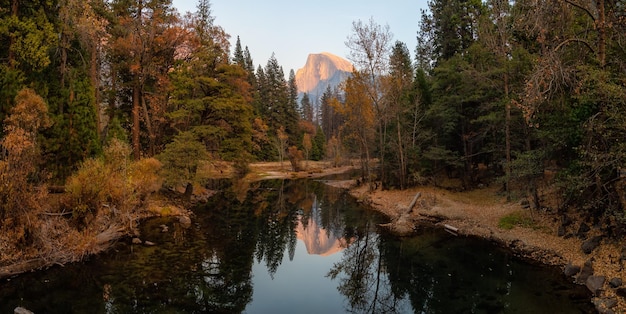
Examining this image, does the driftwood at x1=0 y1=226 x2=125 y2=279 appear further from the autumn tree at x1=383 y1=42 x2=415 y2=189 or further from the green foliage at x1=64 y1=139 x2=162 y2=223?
the autumn tree at x1=383 y1=42 x2=415 y2=189

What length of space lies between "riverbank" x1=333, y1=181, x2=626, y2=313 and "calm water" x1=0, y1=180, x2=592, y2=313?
71cm

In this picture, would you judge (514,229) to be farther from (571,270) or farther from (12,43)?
(12,43)

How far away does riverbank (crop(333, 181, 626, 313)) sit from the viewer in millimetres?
10969

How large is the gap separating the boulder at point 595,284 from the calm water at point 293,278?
266 millimetres

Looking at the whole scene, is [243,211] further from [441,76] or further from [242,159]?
[441,76]

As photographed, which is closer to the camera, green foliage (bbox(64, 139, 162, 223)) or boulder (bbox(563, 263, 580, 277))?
boulder (bbox(563, 263, 580, 277))

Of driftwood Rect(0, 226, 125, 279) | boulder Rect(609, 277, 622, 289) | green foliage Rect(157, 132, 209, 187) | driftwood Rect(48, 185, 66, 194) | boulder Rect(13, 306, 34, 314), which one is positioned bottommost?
boulder Rect(609, 277, 622, 289)

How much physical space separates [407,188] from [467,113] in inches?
308

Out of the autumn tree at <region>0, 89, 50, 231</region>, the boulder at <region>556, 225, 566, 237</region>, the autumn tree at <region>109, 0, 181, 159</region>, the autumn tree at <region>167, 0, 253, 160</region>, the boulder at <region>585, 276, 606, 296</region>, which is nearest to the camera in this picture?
the boulder at <region>585, 276, 606, 296</region>

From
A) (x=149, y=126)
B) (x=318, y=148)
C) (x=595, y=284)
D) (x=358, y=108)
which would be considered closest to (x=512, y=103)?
(x=595, y=284)

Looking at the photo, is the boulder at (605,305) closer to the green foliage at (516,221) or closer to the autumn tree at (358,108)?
the green foliage at (516,221)

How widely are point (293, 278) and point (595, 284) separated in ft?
33.6

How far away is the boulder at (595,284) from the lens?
10740 mm

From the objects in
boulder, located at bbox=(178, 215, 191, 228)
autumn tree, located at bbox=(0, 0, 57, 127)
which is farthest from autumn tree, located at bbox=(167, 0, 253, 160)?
autumn tree, located at bbox=(0, 0, 57, 127)
